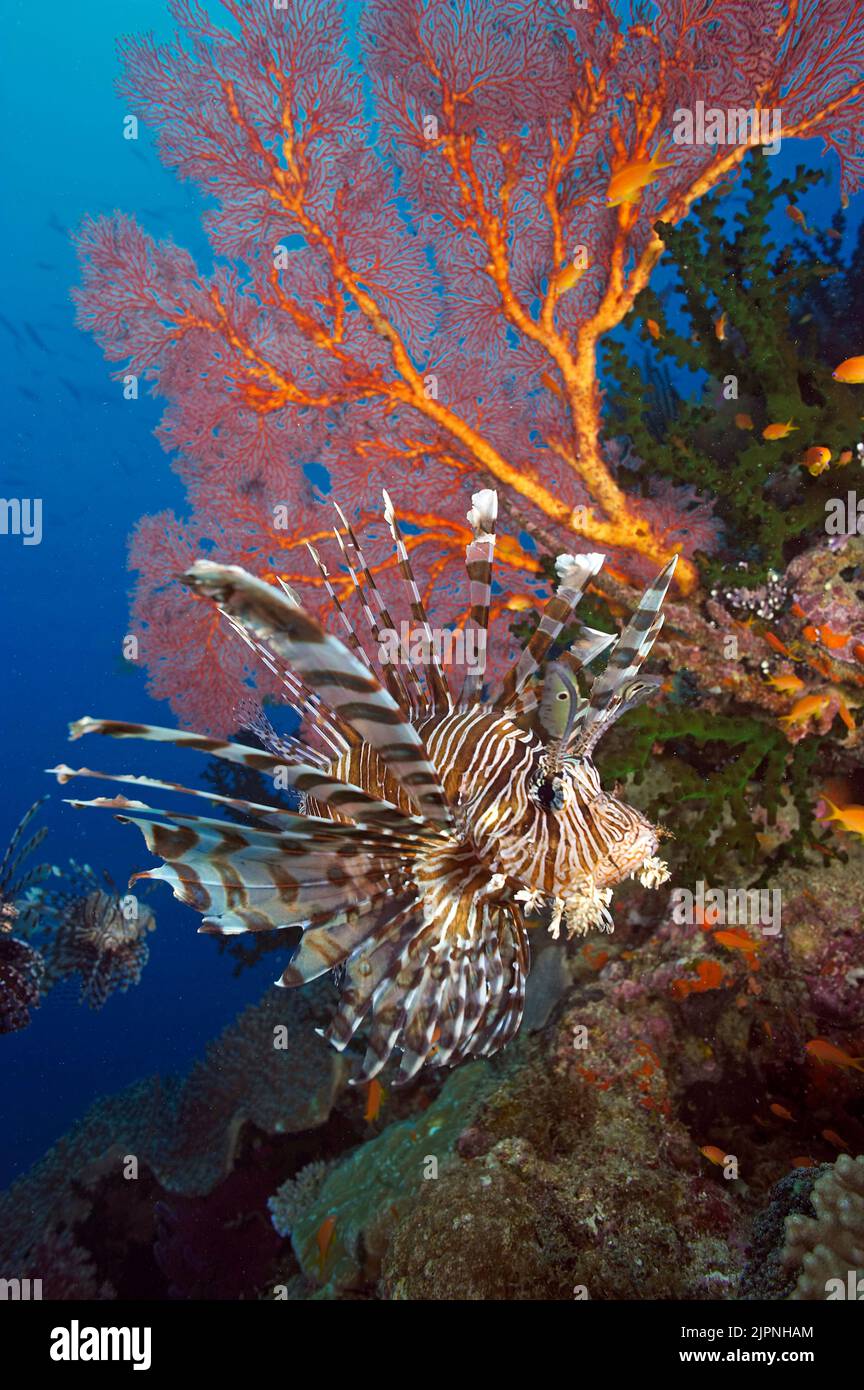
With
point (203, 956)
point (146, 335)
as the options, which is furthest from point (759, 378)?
point (203, 956)

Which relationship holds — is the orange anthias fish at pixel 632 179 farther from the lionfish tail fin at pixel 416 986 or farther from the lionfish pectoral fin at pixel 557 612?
the lionfish tail fin at pixel 416 986

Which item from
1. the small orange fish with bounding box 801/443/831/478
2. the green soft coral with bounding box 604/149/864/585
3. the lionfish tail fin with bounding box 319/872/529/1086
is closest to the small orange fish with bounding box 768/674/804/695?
the green soft coral with bounding box 604/149/864/585

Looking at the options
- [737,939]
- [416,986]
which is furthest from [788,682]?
[416,986]

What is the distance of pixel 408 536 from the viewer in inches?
222

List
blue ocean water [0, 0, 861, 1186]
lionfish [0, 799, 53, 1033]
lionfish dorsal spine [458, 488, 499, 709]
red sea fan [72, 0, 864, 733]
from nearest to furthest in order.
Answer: lionfish dorsal spine [458, 488, 499, 709], red sea fan [72, 0, 864, 733], lionfish [0, 799, 53, 1033], blue ocean water [0, 0, 861, 1186]

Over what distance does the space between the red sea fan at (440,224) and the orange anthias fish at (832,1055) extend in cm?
Result: 295

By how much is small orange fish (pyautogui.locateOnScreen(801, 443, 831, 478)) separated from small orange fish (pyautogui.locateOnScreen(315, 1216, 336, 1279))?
5761 millimetres

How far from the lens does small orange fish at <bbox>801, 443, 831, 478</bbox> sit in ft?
14.0

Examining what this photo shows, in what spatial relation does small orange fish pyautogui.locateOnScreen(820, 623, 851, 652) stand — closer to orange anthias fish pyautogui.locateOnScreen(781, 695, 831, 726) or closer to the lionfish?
orange anthias fish pyautogui.locateOnScreen(781, 695, 831, 726)

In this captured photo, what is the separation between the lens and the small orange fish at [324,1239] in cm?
453

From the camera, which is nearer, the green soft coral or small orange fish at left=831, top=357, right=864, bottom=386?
small orange fish at left=831, top=357, right=864, bottom=386

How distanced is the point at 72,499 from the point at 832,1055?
Result: 4181 cm

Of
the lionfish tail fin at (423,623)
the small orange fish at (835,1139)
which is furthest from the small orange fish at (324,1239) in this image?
the lionfish tail fin at (423,623)

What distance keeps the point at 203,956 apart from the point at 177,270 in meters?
64.7
